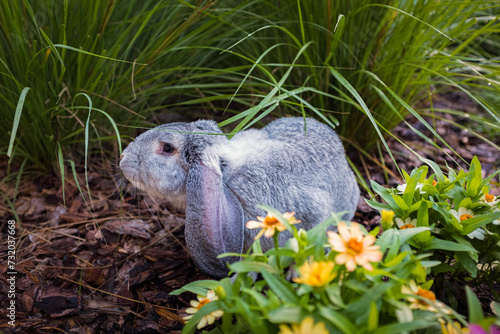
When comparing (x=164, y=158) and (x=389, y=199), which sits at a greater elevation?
(x=389, y=199)

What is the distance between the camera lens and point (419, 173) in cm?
216

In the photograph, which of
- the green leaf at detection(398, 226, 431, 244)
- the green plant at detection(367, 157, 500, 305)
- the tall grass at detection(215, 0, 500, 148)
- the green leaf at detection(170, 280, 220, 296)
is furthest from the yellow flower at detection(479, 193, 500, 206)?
the green leaf at detection(170, 280, 220, 296)

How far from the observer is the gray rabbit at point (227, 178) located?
2289 millimetres

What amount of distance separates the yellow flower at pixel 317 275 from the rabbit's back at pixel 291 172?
93 cm

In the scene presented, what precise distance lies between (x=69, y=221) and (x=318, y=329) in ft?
7.42

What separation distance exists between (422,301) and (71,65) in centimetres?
248

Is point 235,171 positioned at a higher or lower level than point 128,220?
higher

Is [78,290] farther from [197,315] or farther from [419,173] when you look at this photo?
[419,173]

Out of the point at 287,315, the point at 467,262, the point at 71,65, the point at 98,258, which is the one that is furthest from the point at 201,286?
the point at 71,65

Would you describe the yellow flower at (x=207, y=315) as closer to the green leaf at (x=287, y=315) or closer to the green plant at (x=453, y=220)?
the green leaf at (x=287, y=315)

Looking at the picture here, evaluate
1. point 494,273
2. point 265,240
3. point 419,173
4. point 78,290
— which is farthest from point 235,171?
point 494,273

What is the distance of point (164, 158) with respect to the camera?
2494 millimetres

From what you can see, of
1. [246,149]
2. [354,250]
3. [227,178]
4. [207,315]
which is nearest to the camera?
[354,250]

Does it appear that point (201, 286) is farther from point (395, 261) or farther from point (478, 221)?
point (478, 221)
